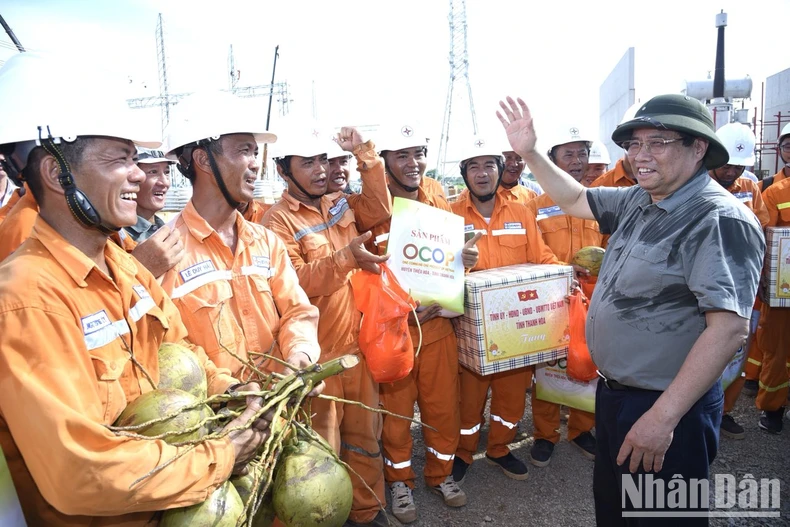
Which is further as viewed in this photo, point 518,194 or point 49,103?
point 518,194

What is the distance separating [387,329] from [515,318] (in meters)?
0.90

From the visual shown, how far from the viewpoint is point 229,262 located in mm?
2576

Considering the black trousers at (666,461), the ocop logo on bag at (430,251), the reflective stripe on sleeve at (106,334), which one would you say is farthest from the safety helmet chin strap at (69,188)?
the black trousers at (666,461)

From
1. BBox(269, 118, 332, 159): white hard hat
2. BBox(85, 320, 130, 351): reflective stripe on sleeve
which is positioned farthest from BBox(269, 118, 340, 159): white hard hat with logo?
BBox(85, 320, 130, 351): reflective stripe on sleeve

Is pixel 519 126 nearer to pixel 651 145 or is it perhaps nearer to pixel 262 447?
pixel 651 145

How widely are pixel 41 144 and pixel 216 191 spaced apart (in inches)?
44.5

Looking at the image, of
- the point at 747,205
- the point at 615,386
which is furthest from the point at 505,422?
the point at 747,205

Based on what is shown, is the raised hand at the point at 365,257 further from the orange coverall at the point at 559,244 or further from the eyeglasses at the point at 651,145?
the orange coverall at the point at 559,244

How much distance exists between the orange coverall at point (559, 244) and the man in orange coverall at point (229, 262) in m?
2.61

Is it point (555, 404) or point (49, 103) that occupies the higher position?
point (49, 103)

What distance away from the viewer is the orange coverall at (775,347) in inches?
179

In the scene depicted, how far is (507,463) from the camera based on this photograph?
4.10m

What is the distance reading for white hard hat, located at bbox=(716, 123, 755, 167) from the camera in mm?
5062

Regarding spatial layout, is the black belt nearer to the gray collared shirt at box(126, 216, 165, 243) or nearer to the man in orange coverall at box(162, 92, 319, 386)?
the man in orange coverall at box(162, 92, 319, 386)
